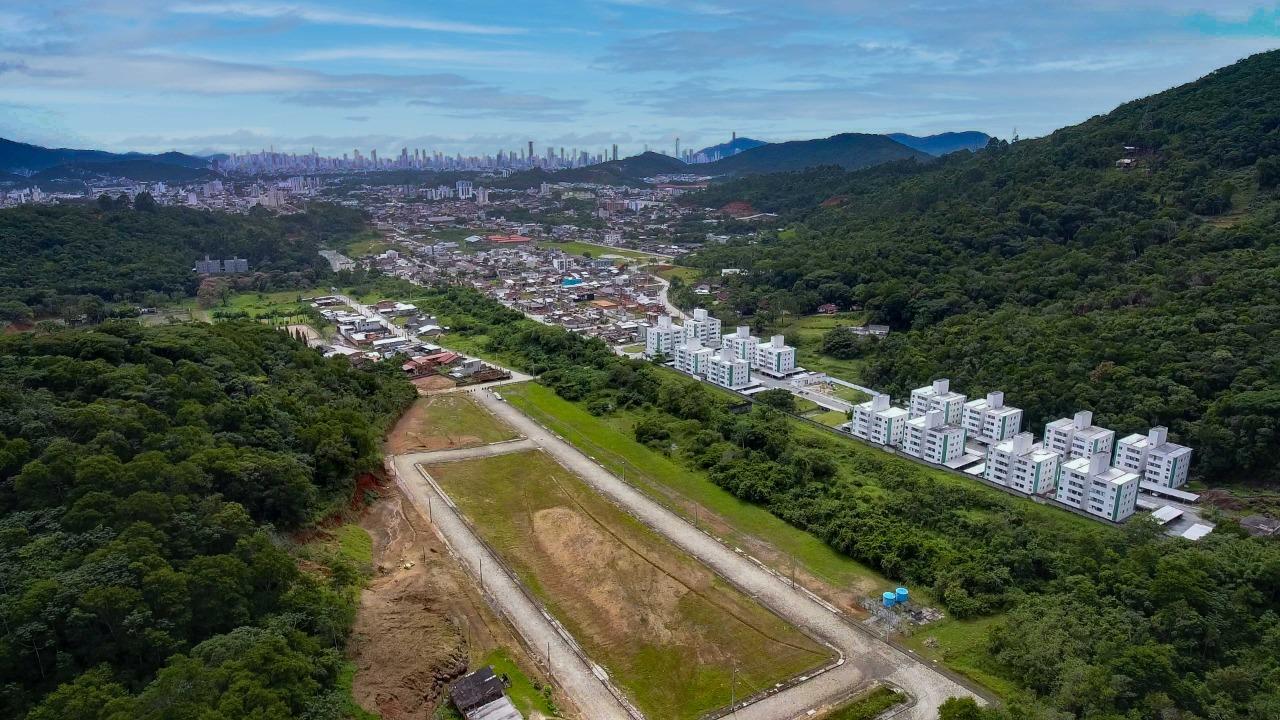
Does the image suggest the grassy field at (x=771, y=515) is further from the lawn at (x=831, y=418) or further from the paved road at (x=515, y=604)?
the paved road at (x=515, y=604)

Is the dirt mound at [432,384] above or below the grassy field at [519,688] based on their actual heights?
above

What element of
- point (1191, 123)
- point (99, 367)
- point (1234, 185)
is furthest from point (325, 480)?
point (1191, 123)

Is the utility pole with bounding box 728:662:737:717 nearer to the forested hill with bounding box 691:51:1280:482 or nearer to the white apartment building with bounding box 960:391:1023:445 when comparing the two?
the white apartment building with bounding box 960:391:1023:445

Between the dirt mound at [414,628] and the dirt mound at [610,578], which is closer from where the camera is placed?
the dirt mound at [414,628]

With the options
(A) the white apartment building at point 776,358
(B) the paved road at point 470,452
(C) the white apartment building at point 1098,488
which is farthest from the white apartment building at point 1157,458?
(B) the paved road at point 470,452

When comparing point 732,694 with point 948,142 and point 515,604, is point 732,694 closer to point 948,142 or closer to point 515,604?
point 515,604

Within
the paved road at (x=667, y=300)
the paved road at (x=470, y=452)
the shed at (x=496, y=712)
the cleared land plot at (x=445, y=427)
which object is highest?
the paved road at (x=667, y=300)

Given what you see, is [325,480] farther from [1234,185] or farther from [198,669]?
[1234,185]
